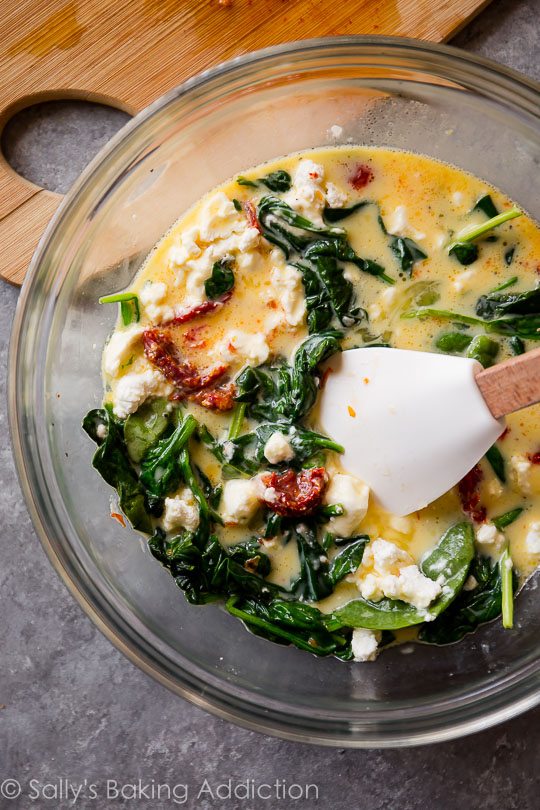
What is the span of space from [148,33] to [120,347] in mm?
1153

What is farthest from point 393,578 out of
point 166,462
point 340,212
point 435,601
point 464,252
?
point 340,212

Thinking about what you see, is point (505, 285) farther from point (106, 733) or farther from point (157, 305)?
point (106, 733)

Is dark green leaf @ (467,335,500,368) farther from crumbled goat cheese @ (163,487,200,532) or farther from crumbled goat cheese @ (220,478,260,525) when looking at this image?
crumbled goat cheese @ (163,487,200,532)

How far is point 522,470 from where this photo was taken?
2461 millimetres

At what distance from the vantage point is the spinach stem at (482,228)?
7.97 feet

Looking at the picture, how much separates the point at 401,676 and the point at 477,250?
1507mm

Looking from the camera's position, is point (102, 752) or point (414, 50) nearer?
point (414, 50)

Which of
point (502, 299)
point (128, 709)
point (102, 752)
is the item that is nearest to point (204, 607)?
point (128, 709)

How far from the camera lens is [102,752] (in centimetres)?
282

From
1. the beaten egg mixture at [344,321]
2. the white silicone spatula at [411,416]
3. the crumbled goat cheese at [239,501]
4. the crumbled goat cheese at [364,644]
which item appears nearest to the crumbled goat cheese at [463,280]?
the beaten egg mixture at [344,321]

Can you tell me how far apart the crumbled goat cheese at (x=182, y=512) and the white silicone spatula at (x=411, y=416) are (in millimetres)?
520

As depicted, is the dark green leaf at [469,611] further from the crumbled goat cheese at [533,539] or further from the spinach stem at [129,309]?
the spinach stem at [129,309]

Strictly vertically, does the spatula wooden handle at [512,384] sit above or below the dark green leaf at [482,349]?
above

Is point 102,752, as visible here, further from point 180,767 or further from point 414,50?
point 414,50
